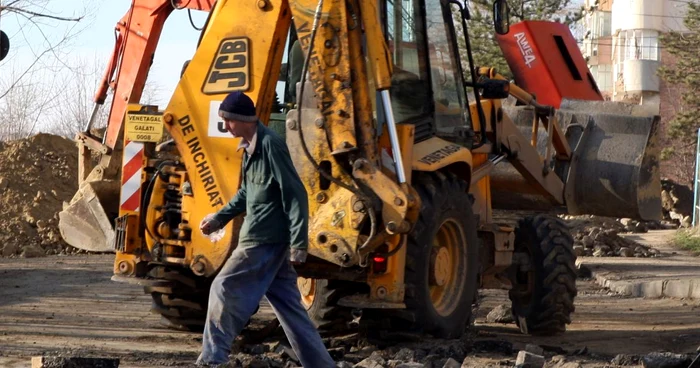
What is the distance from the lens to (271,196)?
7.93 m

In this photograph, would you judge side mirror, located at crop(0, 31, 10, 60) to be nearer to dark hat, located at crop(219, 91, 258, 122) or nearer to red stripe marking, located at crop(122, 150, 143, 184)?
red stripe marking, located at crop(122, 150, 143, 184)

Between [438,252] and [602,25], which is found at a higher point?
[602,25]

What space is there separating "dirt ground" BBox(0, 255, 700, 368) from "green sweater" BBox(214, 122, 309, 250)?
1.54 m

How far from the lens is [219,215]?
322 inches

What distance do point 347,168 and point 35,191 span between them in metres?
17.3

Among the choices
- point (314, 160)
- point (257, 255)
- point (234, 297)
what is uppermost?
point (314, 160)

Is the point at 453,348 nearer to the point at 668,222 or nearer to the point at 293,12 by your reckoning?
the point at 293,12

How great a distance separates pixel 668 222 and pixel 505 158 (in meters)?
30.0

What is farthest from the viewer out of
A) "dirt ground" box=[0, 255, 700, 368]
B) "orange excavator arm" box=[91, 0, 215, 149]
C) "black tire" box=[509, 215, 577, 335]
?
"orange excavator arm" box=[91, 0, 215, 149]

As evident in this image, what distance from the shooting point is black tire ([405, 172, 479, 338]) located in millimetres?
9789

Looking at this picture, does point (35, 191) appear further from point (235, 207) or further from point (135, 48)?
point (235, 207)

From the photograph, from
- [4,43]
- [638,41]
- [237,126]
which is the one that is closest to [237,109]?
[237,126]

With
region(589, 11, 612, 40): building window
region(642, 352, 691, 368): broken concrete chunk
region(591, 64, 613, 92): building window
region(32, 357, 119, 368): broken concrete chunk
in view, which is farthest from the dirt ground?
region(589, 11, 612, 40): building window

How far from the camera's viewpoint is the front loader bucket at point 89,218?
1224cm
